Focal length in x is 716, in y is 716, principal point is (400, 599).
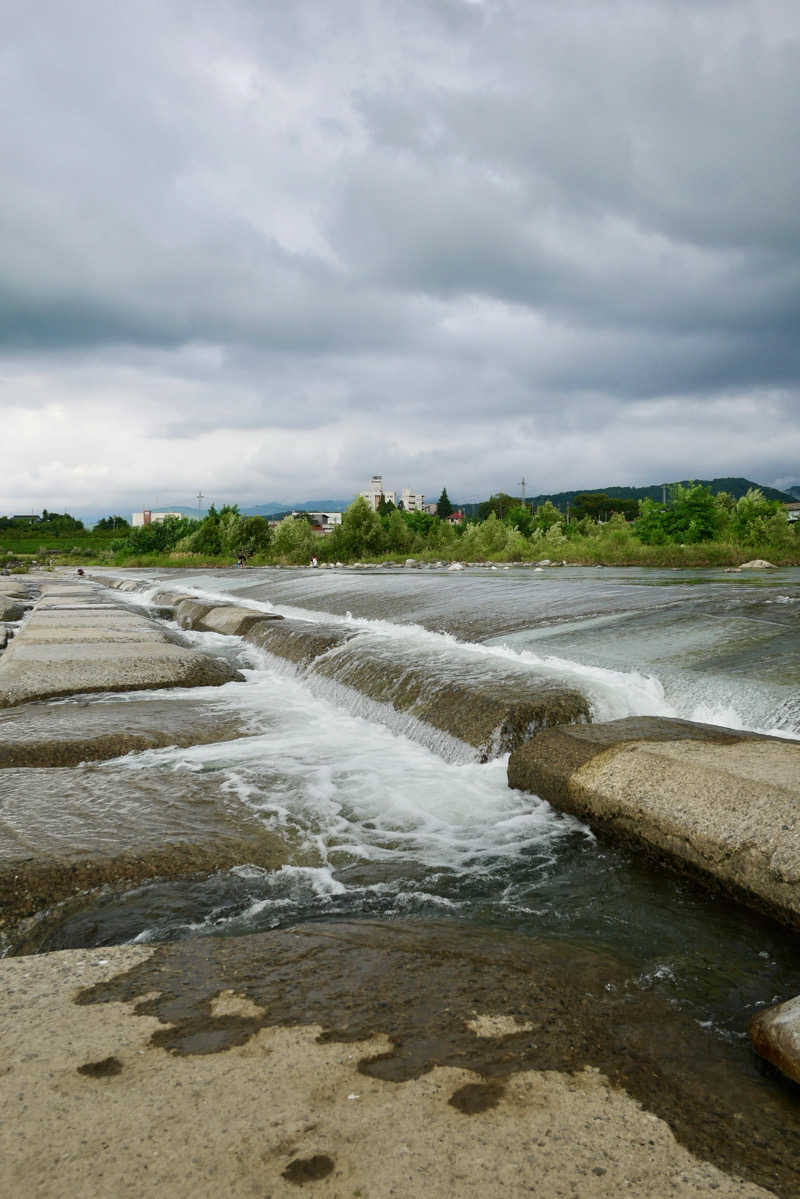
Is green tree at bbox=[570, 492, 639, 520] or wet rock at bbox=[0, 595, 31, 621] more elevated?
green tree at bbox=[570, 492, 639, 520]

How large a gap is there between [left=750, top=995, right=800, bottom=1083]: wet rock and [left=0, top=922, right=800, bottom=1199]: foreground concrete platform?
0.13 m

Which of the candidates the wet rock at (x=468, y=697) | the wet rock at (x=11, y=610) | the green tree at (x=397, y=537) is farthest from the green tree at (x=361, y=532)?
the wet rock at (x=468, y=697)

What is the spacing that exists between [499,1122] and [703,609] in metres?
12.2

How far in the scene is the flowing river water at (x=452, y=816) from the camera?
3.12 metres

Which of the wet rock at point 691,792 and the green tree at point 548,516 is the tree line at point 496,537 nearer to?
the green tree at point 548,516

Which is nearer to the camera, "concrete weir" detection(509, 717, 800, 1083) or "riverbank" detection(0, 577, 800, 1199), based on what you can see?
"riverbank" detection(0, 577, 800, 1199)

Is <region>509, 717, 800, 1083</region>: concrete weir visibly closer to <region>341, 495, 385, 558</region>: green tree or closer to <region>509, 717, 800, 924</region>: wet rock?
<region>509, 717, 800, 924</region>: wet rock

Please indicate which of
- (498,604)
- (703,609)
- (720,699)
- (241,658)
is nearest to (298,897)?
(720,699)

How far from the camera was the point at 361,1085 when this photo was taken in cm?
195

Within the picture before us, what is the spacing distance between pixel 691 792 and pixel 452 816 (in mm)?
1556

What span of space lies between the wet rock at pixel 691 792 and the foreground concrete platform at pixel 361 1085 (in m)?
1.02

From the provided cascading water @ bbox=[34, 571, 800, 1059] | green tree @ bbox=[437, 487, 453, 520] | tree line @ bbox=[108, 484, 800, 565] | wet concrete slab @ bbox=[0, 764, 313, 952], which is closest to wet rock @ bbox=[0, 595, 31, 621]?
cascading water @ bbox=[34, 571, 800, 1059]

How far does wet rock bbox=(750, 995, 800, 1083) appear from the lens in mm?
2133

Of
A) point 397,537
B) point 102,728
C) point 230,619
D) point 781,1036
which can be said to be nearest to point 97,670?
point 102,728
